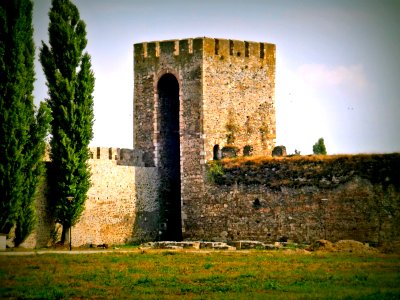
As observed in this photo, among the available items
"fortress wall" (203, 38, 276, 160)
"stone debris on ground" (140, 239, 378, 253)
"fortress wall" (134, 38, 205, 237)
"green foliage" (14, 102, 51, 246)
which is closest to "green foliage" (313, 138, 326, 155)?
"fortress wall" (203, 38, 276, 160)

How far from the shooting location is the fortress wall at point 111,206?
126 ft

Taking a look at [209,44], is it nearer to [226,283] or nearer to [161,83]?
[161,83]

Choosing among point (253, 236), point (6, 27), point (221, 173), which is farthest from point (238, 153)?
point (6, 27)

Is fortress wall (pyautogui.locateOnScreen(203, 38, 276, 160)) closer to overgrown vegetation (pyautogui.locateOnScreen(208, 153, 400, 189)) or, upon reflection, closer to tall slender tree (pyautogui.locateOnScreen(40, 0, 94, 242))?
overgrown vegetation (pyautogui.locateOnScreen(208, 153, 400, 189))

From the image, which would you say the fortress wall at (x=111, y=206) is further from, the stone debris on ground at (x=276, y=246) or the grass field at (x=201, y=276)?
the grass field at (x=201, y=276)

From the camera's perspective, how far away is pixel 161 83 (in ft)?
153

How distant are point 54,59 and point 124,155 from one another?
7063 millimetres

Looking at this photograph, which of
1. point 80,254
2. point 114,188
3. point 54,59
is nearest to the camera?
point 80,254

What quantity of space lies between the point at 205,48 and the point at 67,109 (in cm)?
895

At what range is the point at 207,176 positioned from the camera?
4306 cm

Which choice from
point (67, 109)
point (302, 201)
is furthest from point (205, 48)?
point (302, 201)

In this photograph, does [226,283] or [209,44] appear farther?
[209,44]

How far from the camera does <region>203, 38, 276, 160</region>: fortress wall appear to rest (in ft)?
145

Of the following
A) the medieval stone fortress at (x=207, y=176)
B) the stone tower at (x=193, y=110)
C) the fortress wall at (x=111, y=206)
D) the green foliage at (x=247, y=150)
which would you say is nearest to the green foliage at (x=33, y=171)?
the medieval stone fortress at (x=207, y=176)
